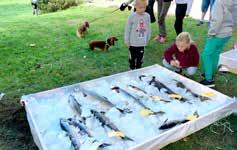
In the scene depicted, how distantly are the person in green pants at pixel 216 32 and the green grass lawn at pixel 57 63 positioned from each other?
0.94 ft

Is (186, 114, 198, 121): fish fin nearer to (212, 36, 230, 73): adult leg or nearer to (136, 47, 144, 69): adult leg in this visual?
(212, 36, 230, 73): adult leg

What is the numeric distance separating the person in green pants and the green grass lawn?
29 cm

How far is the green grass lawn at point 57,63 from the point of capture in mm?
3191

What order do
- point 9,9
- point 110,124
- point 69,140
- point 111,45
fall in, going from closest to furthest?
1. point 69,140
2. point 110,124
3. point 111,45
4. point 9,9

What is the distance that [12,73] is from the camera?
15.2 ft

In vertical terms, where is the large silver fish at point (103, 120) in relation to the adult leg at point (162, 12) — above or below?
below

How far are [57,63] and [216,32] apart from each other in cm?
242

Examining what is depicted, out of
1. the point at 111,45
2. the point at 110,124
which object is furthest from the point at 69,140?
the point at 111,45

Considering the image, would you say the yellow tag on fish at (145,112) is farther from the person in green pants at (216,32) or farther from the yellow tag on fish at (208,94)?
the person in green pants at (216,32)

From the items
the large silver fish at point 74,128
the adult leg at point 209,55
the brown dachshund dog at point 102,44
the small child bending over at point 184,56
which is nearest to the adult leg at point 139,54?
the small child bending over at point 184,56

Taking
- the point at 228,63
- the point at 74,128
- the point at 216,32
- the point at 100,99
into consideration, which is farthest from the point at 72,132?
the point at 228,63

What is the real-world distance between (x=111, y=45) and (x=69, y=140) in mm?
3216

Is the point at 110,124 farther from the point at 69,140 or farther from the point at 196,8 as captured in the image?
the point at 196,8

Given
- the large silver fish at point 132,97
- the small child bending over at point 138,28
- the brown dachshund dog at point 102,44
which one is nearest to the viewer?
the large silver fish at point 132,97
